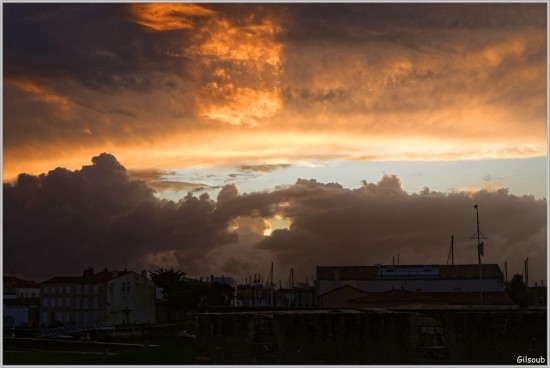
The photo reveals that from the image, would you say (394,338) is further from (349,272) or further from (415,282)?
(349,272)

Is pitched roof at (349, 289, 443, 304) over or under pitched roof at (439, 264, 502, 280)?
under

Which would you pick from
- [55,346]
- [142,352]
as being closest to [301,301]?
[55,346]

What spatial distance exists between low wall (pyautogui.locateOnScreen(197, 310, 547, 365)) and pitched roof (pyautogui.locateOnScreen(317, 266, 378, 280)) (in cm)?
6435

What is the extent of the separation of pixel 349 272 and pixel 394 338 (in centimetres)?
6746

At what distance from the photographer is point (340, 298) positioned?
78688mm

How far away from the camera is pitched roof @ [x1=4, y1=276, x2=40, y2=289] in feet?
362

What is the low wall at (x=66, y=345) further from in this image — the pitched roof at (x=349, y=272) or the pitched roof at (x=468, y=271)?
the pitched roof at (x=468, y=271)

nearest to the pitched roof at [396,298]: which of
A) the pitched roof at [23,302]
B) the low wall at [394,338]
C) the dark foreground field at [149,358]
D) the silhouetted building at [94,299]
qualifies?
the silhouetted building at [94,299]

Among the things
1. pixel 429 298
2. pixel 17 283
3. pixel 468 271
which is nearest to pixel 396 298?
pixel 429 298

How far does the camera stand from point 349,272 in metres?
94.8

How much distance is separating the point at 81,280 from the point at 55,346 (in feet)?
106

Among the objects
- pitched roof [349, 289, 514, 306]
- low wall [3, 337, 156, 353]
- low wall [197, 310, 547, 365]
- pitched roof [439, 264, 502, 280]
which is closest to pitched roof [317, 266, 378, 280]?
pitched roof [439, 264, 502, 280]

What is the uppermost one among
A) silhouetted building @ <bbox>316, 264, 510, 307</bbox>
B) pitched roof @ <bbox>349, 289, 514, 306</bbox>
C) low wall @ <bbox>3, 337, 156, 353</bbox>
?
silhouetted building @ <bbox>316, 264, 510, 307</bbox>

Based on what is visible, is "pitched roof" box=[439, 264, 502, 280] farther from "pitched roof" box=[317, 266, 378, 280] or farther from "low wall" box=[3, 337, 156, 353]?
"low wall" box=[3, 337, 156, 353]
